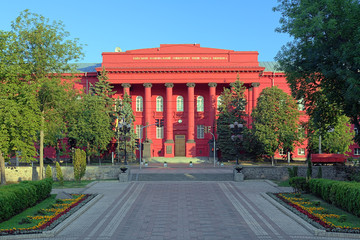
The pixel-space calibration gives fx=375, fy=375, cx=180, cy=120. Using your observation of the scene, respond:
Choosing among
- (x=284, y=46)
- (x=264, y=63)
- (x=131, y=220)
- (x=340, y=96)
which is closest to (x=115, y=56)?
(x=264, y=63)

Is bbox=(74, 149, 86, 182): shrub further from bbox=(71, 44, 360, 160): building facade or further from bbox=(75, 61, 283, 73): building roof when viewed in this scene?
bbox=(75, 61, 283, 73): building roof

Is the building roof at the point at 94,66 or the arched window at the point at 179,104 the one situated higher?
the building roof at the point at 94,66

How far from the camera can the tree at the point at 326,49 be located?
890 inches

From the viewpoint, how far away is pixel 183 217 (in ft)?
53.3

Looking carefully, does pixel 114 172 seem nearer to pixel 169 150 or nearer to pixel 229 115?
pixel 169 150

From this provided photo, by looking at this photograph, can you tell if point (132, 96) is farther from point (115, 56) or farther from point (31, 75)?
point (31, 75)

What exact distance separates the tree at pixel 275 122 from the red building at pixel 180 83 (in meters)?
7.49

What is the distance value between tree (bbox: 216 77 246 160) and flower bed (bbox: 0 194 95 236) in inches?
1224

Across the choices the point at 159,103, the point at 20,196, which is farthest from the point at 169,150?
the point at 20,196

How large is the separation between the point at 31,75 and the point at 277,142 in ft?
96.1

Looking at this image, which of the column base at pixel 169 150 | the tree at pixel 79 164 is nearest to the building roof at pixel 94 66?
the column base at pixel 169 150

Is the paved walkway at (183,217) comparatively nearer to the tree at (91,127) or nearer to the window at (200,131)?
the tree at (91,127)

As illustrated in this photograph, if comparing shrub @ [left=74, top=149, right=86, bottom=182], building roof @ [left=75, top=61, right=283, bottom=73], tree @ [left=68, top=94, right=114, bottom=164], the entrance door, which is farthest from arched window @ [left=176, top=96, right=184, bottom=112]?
shrub @ [left=74, top=149, right=86, bottom=182]

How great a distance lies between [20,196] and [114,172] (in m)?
15.9
